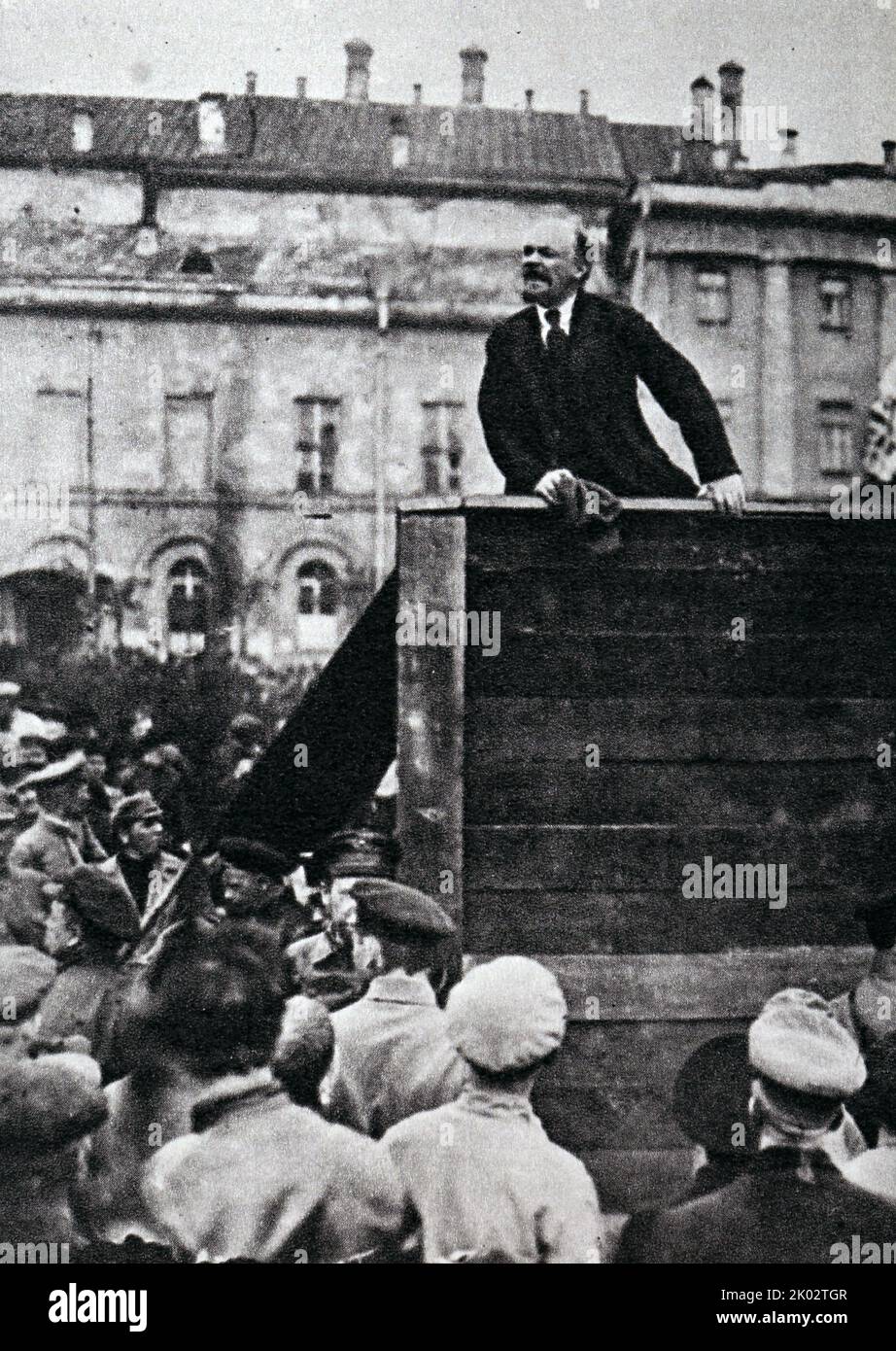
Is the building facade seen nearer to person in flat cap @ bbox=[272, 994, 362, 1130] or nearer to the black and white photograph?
the black and white photograph

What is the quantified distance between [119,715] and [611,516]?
1593 millimetres

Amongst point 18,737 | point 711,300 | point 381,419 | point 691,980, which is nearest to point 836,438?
point 711,300

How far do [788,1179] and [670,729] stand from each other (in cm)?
109

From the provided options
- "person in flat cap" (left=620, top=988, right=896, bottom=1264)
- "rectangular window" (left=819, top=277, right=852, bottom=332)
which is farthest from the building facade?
"person in flat cap" (left=620, top=988, right=896, bottom=1264)

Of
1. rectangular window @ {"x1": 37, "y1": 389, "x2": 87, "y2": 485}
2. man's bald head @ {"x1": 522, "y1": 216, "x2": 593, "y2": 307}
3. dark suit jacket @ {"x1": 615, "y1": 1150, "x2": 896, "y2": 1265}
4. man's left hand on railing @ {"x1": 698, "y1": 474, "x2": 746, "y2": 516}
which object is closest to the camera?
dark suit jacket @ {"x1": 615, "y1": 1150, "x2": 896, "y2": 1265}

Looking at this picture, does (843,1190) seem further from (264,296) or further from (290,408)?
(264,296)

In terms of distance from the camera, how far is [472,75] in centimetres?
425

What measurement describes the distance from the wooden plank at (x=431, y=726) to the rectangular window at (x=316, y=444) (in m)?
0.78

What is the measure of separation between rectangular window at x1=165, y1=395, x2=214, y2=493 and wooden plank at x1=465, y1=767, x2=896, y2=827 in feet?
4.43

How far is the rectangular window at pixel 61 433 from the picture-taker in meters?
4.10

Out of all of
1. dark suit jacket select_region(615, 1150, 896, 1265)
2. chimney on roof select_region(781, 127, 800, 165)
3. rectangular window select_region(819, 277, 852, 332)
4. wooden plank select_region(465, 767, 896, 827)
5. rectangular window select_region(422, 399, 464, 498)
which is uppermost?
chimney on roof select_region(781, 127, 800, 165)

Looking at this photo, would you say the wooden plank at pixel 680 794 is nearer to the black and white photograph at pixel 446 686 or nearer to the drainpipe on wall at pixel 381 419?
the black and white photograph at pixel 446 686

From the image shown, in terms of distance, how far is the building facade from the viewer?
417cm
